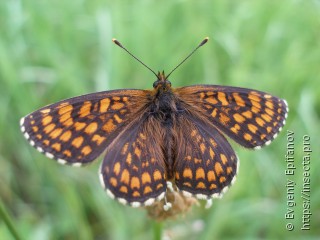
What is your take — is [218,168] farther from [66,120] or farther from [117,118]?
[66,120]

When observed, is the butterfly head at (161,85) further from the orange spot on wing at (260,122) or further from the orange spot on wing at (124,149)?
the orange spot on wing at (260,122)

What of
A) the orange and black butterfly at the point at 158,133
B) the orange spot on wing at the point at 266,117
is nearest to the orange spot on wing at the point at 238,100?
the orange and black butterfly at the point at 158,133

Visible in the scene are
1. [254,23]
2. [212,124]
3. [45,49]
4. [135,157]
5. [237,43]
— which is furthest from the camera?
[254,23]

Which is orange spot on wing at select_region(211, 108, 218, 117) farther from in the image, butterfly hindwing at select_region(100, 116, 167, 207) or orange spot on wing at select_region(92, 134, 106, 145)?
→ orange spot on wing at select_region(92, 134, 106, 145)

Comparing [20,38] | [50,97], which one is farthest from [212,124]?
[20,38]

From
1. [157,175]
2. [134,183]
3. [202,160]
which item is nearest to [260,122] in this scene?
[202,160]

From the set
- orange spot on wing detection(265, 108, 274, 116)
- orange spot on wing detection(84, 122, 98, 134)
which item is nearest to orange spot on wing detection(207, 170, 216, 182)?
orange spot on wing detection(265, 108, 274, 116)

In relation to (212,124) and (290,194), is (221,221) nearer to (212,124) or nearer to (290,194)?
(290,194)
